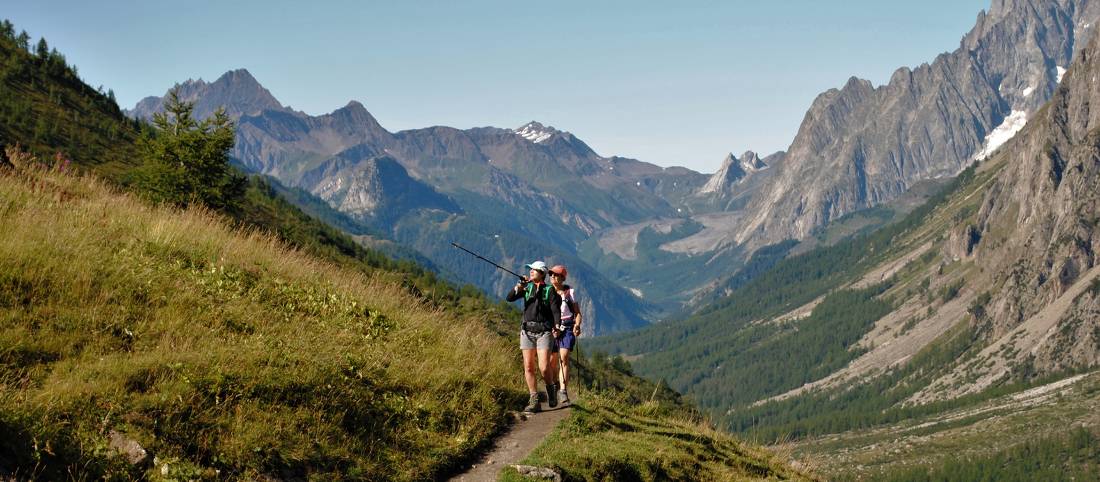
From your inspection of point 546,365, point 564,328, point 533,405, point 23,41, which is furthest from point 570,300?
point 23,41

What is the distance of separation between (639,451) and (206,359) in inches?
342

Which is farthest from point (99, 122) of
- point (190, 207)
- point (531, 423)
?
point (531, 423)

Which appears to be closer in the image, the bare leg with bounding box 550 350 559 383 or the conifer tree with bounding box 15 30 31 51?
the bare leg with bounding box 550 350 559 383

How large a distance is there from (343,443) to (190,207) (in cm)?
1257

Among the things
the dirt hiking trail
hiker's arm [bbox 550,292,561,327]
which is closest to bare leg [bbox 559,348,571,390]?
the dirt hiking trail

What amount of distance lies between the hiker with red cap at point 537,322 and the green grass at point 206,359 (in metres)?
0.79

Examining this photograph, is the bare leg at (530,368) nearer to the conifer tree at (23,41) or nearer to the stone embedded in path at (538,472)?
the stone embedded in path at (538,472)

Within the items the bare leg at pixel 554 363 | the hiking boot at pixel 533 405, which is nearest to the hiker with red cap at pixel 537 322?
the hiking boot at pixel 533 405

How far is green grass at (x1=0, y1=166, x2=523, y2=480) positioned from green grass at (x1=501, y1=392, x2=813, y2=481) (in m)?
1.70

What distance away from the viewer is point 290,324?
17.2 m

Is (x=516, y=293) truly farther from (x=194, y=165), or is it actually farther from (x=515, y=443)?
(x=194, y=165)

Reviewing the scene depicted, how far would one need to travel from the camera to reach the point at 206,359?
13.8 meters

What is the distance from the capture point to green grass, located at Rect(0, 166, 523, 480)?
12.0 meters

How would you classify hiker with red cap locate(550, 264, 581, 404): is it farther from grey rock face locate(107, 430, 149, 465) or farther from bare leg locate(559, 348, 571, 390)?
grey rock face locate(107, 430, 149, 465)
